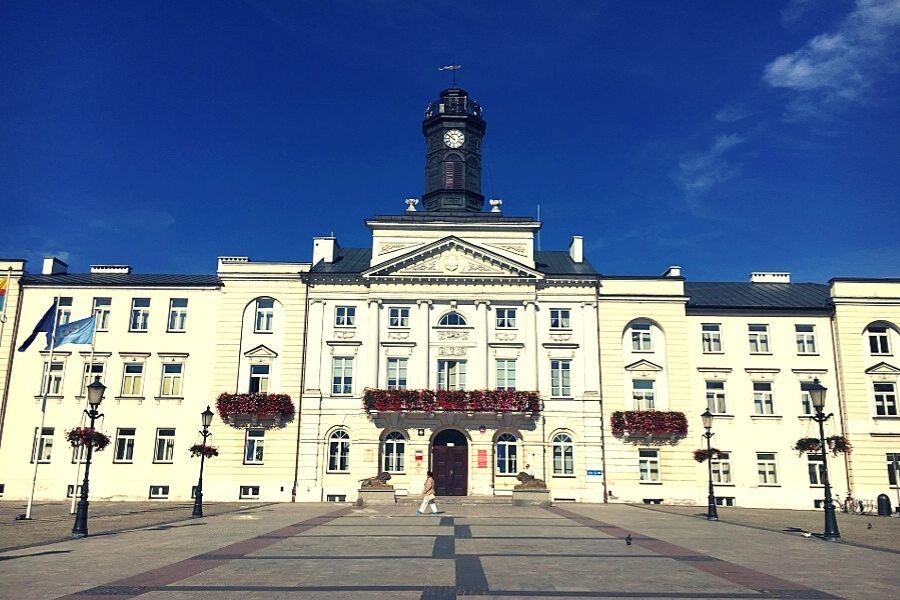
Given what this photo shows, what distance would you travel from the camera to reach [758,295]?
46.8m

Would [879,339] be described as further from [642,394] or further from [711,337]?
[642,394]

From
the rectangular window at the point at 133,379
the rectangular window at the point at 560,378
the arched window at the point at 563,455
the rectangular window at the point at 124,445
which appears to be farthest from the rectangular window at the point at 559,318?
the rectangular window at the point at 124,445

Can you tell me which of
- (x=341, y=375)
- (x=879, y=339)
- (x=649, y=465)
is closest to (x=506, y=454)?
(x=649, y=465)

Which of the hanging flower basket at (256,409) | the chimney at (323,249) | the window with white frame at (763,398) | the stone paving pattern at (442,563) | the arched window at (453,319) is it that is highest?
the chimney at (323,249)

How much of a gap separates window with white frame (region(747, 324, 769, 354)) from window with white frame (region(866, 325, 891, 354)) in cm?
630

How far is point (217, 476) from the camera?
4144 cm

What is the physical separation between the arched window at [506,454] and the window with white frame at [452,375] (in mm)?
3919

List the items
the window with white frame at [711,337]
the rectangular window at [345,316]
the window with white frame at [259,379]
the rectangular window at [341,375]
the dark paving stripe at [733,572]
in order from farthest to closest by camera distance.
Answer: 1. the window with white frame at [711,337]
2. the rectangular window at [345,316]
3. the window with white frame at [259,379]
4. the rectangular window at [341,375]
5. the dark paving stripe at [733,572]

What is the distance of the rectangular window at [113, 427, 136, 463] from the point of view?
1651 inches

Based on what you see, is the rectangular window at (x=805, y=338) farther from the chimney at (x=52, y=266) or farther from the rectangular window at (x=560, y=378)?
the chimney at (x=52, y=266)

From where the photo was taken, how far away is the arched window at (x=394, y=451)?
137ft

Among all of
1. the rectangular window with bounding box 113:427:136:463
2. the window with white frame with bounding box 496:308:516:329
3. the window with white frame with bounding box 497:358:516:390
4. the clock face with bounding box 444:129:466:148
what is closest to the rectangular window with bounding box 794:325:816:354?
the window with white frame with bounding box 496:308:516:329

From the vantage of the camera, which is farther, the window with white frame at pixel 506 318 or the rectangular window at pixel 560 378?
the window with white frame at pixel 506 318

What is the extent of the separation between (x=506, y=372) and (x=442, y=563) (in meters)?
27.2
